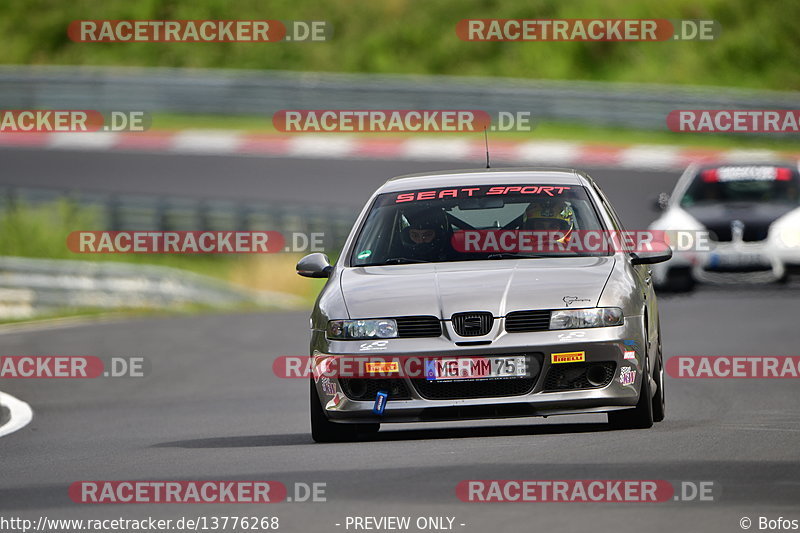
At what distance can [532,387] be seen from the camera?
8820 millimetres

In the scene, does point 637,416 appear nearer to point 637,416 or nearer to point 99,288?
point 637,416

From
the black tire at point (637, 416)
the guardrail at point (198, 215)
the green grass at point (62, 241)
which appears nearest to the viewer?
the black tire at point (637, 416)

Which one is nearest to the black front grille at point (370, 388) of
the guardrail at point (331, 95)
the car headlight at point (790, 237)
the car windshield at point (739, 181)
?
the car headlight at point (790, 237)

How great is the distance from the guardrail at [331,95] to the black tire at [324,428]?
21245mm

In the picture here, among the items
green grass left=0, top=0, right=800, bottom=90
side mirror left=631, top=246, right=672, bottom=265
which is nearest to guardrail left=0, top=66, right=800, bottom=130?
green grass left=0, top=0, right=800, bottom=90

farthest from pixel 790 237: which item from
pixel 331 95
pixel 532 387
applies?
pixel 331 95

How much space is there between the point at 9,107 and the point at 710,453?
86.4ft

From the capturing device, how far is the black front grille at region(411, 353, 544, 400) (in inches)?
347

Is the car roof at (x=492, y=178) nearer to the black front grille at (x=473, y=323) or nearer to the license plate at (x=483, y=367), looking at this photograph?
the black front grille at (x=473, y=323)

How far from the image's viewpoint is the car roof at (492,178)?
1018 centimetres

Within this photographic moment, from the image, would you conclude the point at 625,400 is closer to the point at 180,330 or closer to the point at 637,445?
the point at 637,445

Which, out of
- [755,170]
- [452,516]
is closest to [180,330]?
[755,170]

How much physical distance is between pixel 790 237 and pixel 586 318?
10395mm

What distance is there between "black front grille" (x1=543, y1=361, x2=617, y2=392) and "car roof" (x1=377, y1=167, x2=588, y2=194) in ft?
5.18
